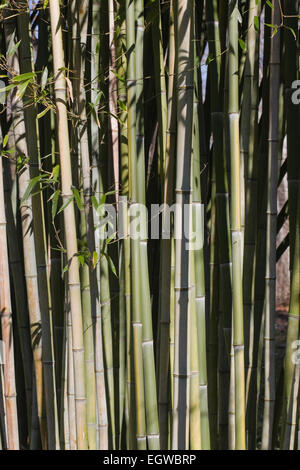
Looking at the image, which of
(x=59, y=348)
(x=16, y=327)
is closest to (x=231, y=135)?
(x=59, y=348)

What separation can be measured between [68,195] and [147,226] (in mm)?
233

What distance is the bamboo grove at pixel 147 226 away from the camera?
1214 millimetres

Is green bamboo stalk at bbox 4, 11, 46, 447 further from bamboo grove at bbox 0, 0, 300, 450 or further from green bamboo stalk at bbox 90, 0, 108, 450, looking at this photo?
green bamboo stalk at bbox 90, 0, 108, 450

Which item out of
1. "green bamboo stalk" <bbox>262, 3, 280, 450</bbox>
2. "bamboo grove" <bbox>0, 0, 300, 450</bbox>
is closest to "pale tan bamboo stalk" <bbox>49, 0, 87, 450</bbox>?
"bamboo grove" <bbox>0, 0, 300, 450</bbox>

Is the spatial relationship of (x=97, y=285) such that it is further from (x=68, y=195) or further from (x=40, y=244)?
(x=68, y=195)

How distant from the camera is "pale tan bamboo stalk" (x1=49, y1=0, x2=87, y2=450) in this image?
1.20 meters

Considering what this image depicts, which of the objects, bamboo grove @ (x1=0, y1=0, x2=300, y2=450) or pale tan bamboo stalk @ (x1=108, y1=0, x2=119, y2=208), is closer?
bamboo grove @ (x1=0, y1=0, x2=300, y2=450)

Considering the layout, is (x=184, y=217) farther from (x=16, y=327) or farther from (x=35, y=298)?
(x=16, y=327)

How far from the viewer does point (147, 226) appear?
135 cm

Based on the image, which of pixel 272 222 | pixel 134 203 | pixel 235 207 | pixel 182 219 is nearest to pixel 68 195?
pixel 134 203

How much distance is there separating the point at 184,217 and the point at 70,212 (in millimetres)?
239

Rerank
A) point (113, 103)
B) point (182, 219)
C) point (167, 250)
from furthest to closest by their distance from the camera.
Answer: point (113, 103)
point (167, 250)
point (182, 219)

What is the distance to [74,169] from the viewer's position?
1.44 metres

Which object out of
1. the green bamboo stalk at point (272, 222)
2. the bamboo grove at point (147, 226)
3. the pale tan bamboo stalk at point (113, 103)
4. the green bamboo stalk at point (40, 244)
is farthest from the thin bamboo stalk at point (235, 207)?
the green bamboo stalk at point (40, 244)
